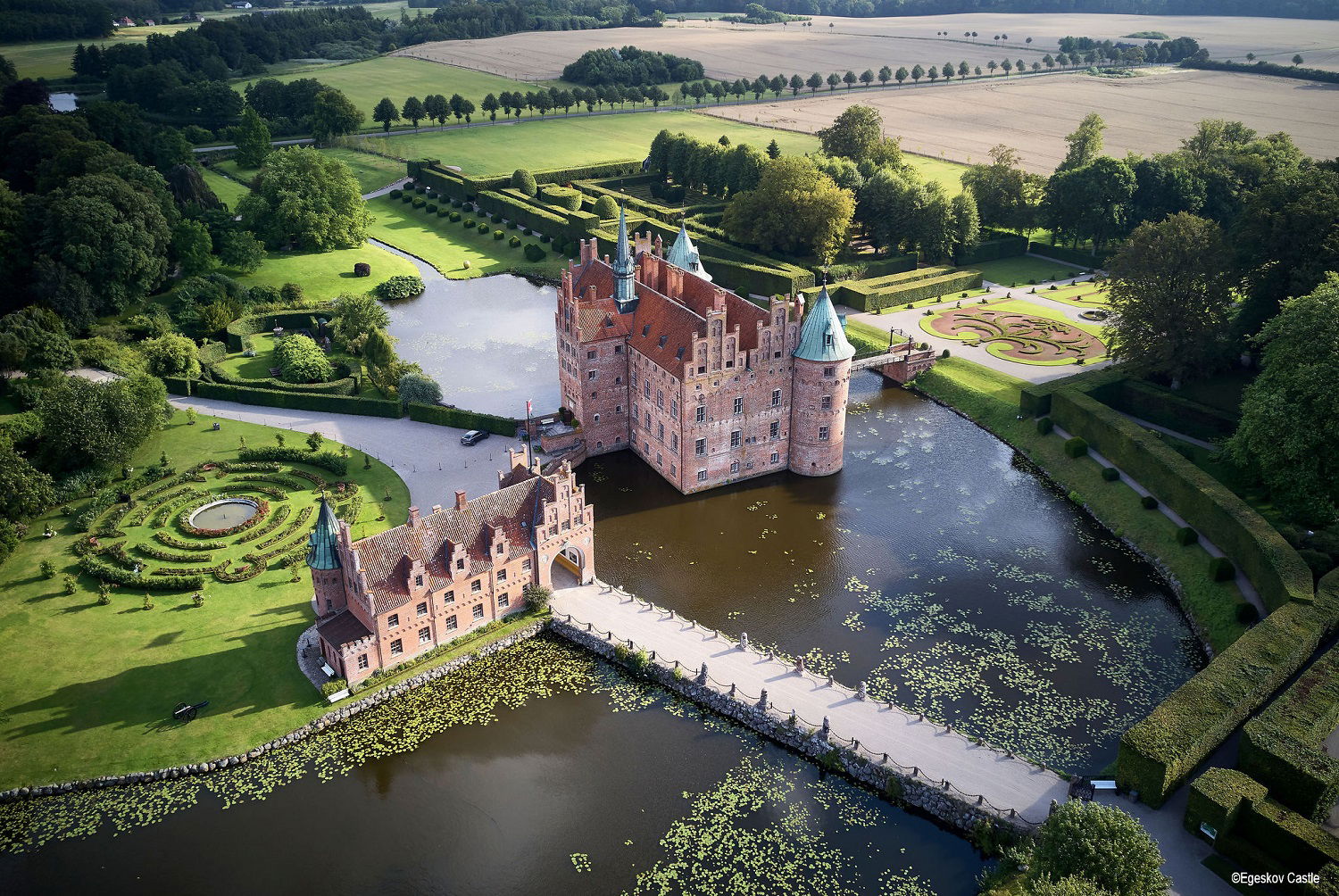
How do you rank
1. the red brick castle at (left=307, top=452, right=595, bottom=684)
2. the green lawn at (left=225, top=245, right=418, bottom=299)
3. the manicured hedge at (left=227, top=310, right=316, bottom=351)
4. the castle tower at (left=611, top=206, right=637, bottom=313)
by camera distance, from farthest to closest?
the green lawn at (left=225, top=245, right=418, bottom=299), the manicured hedge at (left=227, top=310, right=316, bottom=351), the castle tower at (left=611, top=206, right=637, bottom=313), the red brick castle at (left=307, top=452, right=595, bottom=684)

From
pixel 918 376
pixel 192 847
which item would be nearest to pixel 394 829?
pixel 192 847

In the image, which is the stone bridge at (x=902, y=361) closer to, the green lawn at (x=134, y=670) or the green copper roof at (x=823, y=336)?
the green copper roof at (x=823, y=336)

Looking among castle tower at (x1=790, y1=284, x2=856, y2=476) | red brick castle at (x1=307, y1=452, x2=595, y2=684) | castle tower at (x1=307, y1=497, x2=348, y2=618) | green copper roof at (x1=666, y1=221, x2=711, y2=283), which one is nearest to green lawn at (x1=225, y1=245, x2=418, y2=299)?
green copper roof at (x1=666, y1=221, x2=711, y2=283)

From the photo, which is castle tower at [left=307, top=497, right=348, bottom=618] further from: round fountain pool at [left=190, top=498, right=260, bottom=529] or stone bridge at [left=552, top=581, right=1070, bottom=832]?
round fountain pool at [left=190, top=498, right=260, bottom=529]

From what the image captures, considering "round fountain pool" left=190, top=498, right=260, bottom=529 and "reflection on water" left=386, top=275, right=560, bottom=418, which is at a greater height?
"reflection on water" left=386, top=275, right=560, bottom=418

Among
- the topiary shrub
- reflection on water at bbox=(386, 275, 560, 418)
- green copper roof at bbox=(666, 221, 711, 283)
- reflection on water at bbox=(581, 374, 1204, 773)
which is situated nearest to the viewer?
reflection on water at bbox=(581, 374, 1204, 773)

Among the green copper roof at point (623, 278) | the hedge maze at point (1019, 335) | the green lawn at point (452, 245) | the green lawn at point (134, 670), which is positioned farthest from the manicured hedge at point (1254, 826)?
the green lawn at point (452, 245)
